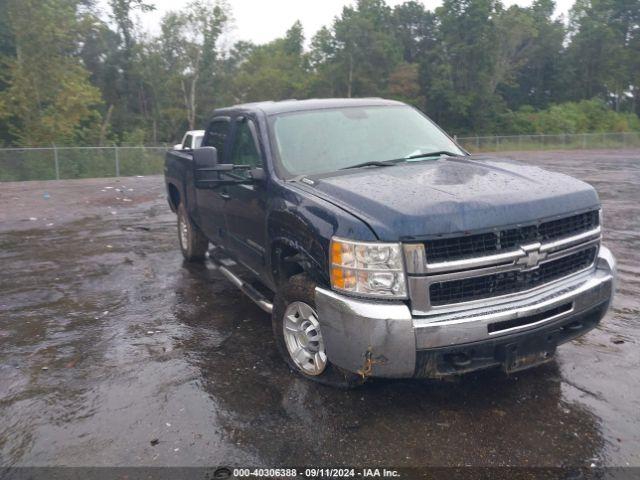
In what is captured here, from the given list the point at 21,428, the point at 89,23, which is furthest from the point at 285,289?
the point at 89,23

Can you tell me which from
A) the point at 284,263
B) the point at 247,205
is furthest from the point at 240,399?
the point at 247,205

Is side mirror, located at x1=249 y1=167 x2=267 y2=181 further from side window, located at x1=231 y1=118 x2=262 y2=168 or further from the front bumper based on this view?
the front bumper

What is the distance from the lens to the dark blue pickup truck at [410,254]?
3.41m

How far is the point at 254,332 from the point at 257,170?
5.06ft

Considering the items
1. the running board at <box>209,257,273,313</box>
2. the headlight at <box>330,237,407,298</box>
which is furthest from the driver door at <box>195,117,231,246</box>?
the headlight at <box>330,237,407,298</box>

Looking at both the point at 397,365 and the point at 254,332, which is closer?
the point at 397,365

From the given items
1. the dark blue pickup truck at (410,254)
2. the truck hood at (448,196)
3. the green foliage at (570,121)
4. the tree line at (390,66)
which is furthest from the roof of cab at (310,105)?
the green foliage at (570,121)

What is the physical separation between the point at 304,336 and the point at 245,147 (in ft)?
6.64

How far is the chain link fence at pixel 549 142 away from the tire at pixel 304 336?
38.3 m

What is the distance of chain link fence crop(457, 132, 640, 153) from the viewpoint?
140 ft

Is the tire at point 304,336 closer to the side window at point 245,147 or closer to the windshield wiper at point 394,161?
the windshield wiper at point 394,161

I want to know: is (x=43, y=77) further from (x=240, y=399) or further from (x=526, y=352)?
(x=526, y=352)

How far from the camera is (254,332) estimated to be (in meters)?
5.39

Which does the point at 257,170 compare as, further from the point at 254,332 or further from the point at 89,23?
the point at 89,23
